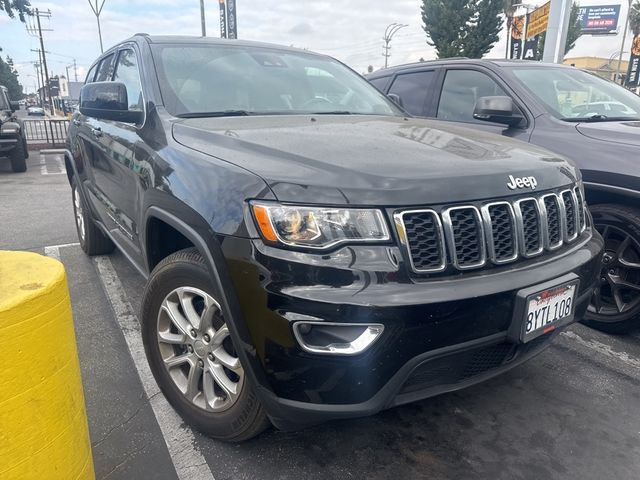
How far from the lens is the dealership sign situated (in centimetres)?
6288

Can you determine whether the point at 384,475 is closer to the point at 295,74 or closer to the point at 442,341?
the point at 442,341

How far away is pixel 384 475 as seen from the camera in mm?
2109

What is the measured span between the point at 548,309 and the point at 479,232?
48 centimetres

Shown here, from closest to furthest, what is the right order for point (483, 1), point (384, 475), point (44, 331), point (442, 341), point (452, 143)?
point (44, 331), point (442, 341), point (384, 475), point (452, 143), point (483, 1)

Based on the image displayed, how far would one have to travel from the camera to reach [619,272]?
334 centimetres

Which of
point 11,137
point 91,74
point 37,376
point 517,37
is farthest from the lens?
point 517,37

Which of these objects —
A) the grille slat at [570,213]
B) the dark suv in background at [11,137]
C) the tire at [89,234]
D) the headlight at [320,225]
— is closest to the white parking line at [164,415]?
the tire at [89,234]

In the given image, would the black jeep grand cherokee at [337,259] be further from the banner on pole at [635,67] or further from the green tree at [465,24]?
the green tree at [465,24]

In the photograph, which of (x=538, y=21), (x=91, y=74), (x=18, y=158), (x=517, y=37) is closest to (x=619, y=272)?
(x=91, y=74)

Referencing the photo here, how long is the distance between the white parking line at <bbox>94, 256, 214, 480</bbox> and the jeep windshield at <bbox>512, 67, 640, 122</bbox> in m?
3.22

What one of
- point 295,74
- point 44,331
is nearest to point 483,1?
point 295,74

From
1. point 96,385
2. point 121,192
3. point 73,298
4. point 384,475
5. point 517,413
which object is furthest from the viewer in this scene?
point 73,298

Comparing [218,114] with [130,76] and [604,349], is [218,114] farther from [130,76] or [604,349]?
[604,349]

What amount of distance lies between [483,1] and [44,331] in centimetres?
3649
